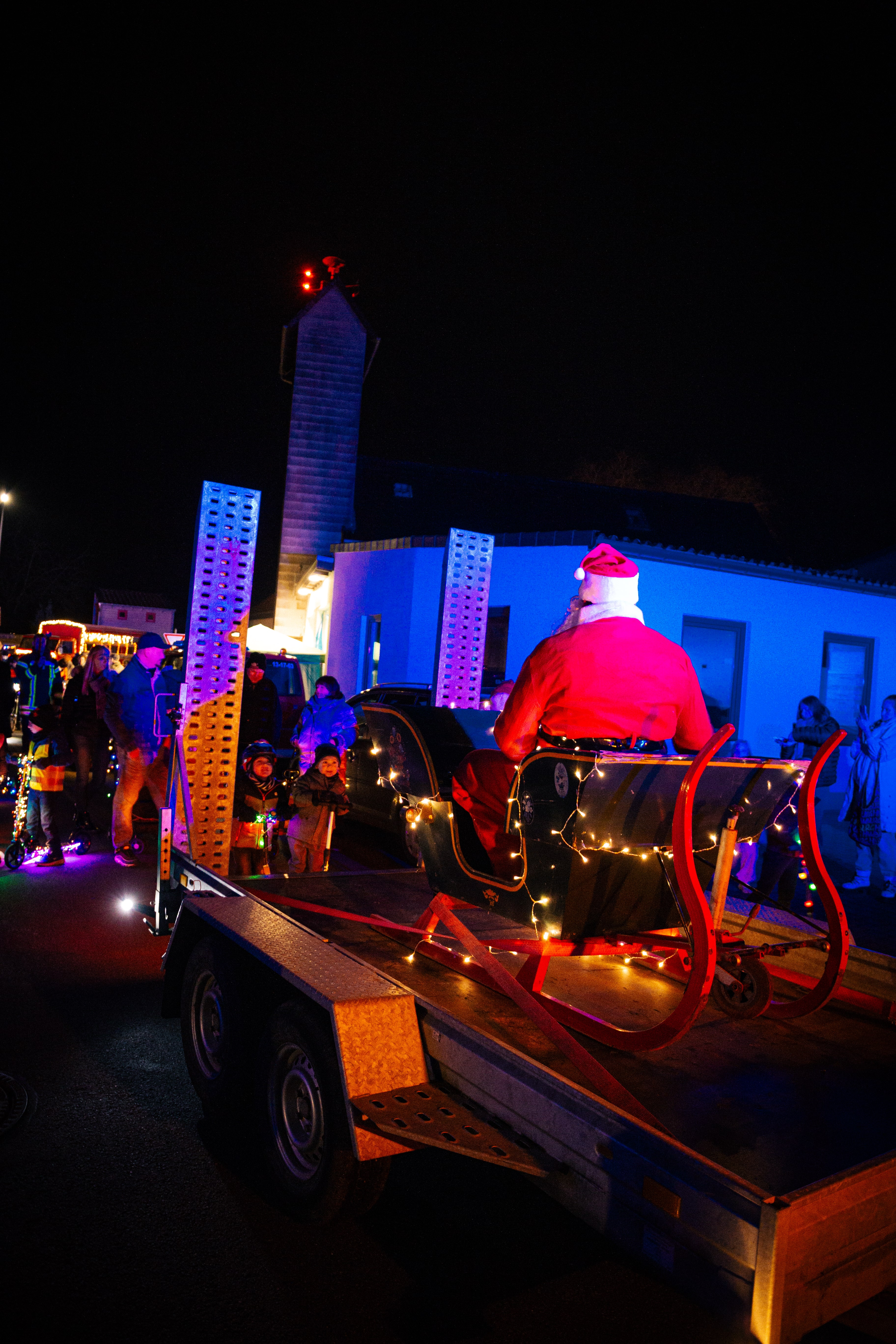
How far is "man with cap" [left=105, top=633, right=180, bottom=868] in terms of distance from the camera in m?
7.55

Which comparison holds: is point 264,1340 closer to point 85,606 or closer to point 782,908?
point 782,908

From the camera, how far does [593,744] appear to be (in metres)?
3.03

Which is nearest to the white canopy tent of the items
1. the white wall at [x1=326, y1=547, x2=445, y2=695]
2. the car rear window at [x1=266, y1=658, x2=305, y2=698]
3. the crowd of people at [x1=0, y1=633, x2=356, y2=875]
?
the car rear window at [x1=266, y1=658, x2=305, y2=698]

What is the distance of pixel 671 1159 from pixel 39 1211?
219cm

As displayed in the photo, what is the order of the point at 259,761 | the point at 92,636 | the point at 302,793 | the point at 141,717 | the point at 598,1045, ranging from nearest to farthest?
the point at 598,1045
the point at 302,793
the point at 259,761
the point at 141,717
the point at 92,636

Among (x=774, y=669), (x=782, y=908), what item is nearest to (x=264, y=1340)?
(x=782, y=908)

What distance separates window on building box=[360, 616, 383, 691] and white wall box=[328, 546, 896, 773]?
69cm

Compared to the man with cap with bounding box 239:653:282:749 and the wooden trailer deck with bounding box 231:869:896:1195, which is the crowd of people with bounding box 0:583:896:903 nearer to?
the man with cap with bounding box 239:653:282:749

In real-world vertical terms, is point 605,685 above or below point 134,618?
below

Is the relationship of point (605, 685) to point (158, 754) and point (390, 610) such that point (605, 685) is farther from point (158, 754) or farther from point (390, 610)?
point (390, 610)

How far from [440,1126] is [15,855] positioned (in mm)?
6296

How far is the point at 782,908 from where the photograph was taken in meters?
3.53

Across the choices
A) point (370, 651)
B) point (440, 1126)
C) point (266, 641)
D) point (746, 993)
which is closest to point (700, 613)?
Answer: point (370, 651)

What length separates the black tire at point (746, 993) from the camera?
3.09 meters
